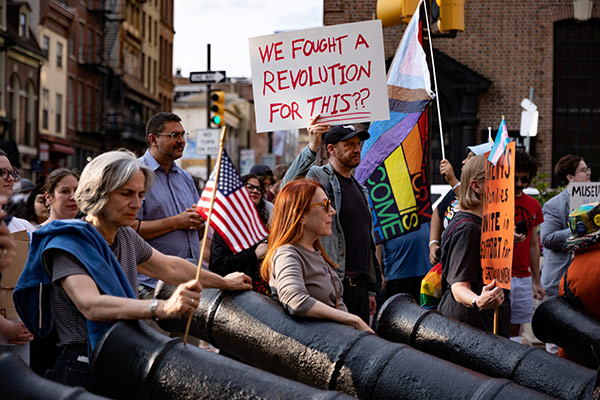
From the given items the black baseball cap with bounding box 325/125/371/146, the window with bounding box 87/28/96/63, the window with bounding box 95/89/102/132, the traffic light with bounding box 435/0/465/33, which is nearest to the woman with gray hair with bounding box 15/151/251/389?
the black baseball cap with bounding box 325/125/371/146

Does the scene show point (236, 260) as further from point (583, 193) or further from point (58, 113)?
point (58, 113)

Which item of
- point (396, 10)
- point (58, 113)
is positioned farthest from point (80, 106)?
point (396, 10)

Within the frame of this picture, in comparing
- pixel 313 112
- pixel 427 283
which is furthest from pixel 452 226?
pixel 313 112

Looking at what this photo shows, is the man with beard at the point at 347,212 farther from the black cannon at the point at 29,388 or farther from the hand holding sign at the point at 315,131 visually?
the black cannon at the point at 29,388

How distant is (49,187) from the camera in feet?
18.5

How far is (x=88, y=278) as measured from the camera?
134 inches

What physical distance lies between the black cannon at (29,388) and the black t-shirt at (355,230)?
10.5 ft

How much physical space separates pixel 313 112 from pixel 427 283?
144cm

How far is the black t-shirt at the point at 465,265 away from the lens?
4859 mm

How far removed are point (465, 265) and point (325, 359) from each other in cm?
129

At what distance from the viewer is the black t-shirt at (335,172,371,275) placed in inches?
230

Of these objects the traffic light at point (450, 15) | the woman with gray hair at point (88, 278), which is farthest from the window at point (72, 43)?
the woman with gray hair at point (88, 278)

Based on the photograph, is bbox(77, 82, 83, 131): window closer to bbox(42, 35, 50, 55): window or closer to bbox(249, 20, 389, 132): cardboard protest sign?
bbox(42, 35, 50, 55): window

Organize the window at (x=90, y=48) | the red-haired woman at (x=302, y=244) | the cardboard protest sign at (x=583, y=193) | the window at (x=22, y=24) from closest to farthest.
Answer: the red-haired woman at (x=302, y=244) → the cardboard protest sign at (x=583, y=193) → the window at (x=22, y=24) → the window at (x=90, y=48)
